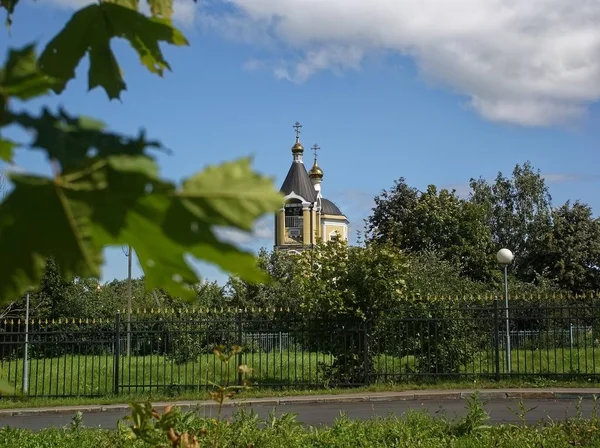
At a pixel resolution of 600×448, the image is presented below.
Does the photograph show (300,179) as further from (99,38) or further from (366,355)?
(99,38)

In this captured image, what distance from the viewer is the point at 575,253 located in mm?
35594

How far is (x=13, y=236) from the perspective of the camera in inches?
18.5

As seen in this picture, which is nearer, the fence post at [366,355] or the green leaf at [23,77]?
the green leaf at [23,77]

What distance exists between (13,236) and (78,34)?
226 millimetres

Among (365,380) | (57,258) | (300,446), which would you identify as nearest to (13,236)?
(57,258)

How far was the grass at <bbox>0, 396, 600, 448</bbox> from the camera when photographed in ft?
17.4

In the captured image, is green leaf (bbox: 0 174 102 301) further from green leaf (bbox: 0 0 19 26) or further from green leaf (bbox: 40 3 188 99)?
green leaf (bbox: 0 0 19 26)

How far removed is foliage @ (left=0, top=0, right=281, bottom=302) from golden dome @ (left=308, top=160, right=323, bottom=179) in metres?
54.0

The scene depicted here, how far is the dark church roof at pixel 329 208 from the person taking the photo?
5664 cm

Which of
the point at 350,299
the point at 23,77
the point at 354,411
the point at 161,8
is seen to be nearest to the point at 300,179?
the point at 350,299

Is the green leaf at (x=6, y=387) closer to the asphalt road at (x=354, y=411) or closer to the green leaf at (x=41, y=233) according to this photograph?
the green leaf at (x=41, y=233)

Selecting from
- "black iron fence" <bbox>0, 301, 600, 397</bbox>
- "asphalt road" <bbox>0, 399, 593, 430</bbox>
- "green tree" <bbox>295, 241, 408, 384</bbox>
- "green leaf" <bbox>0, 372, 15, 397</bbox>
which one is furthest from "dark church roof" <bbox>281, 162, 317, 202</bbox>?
"green leaf" <bbox>0, 372, 15, 397</bbox>

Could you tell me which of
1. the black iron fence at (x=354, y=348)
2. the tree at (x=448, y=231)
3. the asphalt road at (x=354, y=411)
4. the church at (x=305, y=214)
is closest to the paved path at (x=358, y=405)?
the asphalt road at (x=354, y=411)

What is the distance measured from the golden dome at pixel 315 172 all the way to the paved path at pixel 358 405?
139 feet
